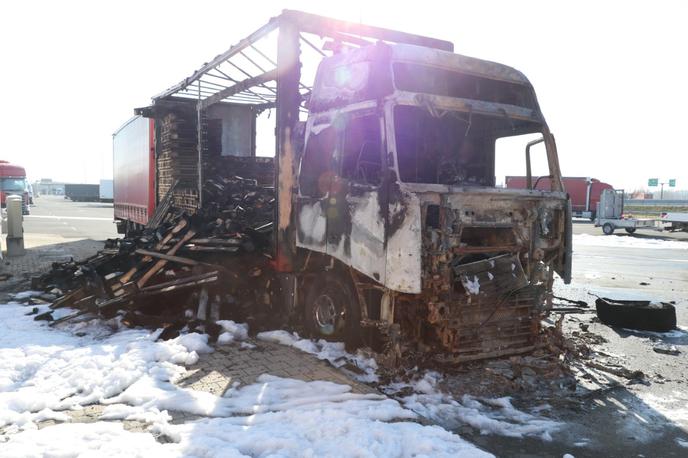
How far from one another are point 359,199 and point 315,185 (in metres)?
0.96

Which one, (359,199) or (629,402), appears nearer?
(629,402)

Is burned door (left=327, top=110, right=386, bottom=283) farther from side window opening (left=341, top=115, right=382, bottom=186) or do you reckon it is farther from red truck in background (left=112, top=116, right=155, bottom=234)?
red truck in background (left=112, top=116, right=155, bottom=234)

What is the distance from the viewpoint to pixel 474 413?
13.4 feet

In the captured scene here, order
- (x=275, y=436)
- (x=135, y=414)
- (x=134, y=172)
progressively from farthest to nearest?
1. (x=134, y=172)
2. (x=135, y=414)
3. (x=275, y=436)

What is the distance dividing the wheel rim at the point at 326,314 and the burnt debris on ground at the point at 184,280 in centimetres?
103

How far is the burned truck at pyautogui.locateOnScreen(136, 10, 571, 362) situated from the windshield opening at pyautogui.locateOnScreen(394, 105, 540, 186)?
0.02 m

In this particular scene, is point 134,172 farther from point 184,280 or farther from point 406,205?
point 406,205

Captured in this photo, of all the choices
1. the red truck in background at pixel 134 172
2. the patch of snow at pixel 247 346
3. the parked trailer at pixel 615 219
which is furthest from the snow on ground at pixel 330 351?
the parked trailer at pixel 615 219

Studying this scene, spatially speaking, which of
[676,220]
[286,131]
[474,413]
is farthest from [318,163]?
[676,220]

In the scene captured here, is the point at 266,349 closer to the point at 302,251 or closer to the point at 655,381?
the point at 302,251

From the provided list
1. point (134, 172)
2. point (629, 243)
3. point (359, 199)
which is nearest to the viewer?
point (359, 199)

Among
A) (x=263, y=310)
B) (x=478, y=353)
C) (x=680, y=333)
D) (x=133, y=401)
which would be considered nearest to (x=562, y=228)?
(x=478, y=353)

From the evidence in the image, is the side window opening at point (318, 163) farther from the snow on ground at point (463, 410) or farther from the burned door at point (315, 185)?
the snow on ground at point (463, 410)

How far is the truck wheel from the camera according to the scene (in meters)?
5.29
